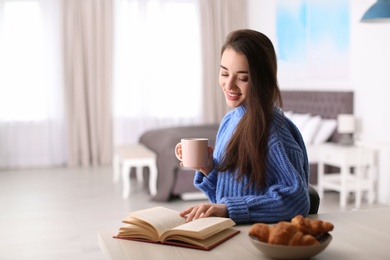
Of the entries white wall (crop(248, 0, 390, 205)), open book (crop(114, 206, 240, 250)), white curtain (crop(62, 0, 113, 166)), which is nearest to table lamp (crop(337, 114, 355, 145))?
white wall (crop(248, 0, 390, 205))

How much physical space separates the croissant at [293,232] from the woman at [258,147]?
283 millimetres

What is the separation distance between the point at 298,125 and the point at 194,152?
4755mm

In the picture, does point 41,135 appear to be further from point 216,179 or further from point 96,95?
point 216,179

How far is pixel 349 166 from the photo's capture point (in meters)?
5.24

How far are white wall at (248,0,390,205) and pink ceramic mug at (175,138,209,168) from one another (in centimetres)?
372

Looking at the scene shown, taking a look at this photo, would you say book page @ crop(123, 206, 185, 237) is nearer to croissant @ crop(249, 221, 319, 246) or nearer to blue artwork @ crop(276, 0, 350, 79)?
croissant @ crop(249, 221, 319, 246)

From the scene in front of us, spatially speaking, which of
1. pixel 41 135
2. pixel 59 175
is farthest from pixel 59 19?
pixel 59 175

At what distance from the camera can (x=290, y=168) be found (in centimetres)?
160

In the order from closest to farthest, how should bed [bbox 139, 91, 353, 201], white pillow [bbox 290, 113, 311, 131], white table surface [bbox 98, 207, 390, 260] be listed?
1. white table surface [bbox 98, 207, 390, 260]
2. bed [bbox 139, 91, 353, 201]
3. white pillow [bbox 290, 113, 311, 131]

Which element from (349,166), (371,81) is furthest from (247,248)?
(371,81)

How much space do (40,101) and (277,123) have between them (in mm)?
6574

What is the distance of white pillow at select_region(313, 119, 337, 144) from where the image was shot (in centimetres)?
588

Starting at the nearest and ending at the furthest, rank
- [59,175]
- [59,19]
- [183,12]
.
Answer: [59,175], [59,19], [183,12]

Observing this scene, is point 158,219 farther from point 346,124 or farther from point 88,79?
point 88,79
